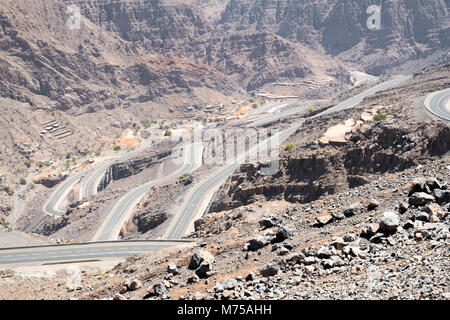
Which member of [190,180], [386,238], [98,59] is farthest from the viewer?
[98,59]

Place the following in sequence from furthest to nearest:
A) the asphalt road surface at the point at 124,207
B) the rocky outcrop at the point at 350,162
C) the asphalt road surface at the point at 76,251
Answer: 1. the asphalt road surface at the point at 124,207
2. the asphalt road surface at the point at 76,251
3. the rocky outcrop at the point at 350,162

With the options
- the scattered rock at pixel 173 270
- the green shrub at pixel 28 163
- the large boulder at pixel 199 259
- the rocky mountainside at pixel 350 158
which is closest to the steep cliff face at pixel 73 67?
the green shrub at pixel 28 163

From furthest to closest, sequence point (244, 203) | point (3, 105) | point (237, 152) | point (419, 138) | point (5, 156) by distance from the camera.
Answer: point (3, 105)
point (5, 156)
point (237, 152)
point (244, 203)
point (419, 138)

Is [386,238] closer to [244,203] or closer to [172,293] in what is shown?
[172,293]

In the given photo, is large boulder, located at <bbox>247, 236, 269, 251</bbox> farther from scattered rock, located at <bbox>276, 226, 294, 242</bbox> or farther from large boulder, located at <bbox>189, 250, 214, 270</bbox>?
large boulder, located at <bbox>189, 250, 214, 270</bbox>

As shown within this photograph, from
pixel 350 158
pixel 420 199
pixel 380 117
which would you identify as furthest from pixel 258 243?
pixel 380 117

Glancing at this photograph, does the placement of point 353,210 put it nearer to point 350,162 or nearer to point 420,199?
point 420,199

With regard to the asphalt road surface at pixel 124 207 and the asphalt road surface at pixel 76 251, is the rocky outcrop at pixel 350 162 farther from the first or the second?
the asphalt road surface at pixel 124 207

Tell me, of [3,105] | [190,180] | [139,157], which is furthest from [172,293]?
[3,105]

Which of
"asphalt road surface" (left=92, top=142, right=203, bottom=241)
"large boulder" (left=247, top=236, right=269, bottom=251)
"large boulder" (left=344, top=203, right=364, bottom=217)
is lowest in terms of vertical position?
"asphalt road surface" (left=92, top=142, right=203, bottom=241)

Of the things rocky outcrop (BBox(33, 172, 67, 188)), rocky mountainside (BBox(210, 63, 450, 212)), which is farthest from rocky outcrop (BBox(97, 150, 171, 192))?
rocky mountainside (BBox(210, 63, 450, 212))

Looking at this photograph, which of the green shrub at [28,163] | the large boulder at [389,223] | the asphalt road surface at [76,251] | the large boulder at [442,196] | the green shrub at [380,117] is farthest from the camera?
the green shrub at [28,163]
